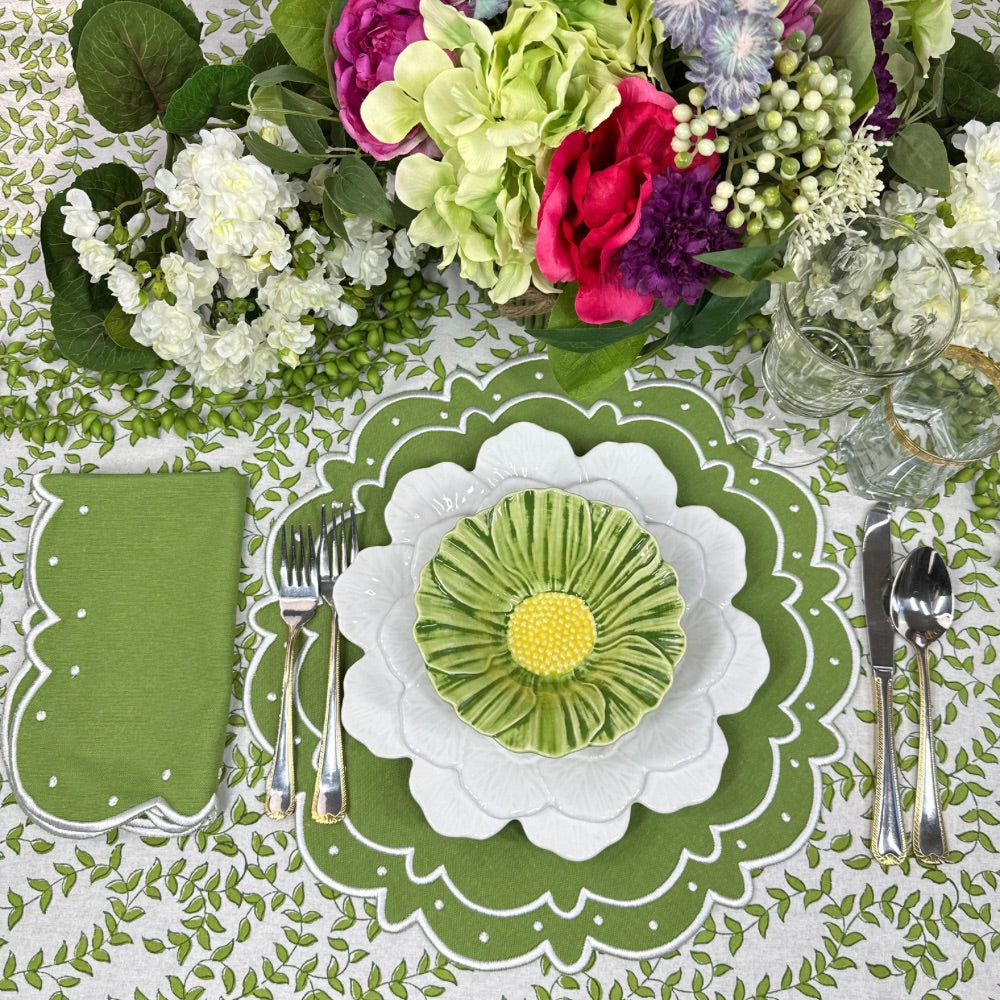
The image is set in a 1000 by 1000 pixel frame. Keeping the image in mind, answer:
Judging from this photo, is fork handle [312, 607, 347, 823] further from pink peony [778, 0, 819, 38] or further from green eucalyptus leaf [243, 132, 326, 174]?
pink peony [778, 0, 819, 38]

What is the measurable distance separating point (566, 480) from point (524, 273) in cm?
20

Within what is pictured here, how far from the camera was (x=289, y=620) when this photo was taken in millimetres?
622

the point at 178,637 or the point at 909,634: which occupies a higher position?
the point at 909,634

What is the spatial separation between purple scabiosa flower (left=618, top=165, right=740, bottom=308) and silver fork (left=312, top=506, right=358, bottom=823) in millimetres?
310

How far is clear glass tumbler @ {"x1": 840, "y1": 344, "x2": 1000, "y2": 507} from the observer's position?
23.6 inches

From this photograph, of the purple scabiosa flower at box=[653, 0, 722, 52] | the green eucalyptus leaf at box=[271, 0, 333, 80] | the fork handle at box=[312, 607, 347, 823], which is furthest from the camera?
the fork handle at box=[312, 607, 347, 823]

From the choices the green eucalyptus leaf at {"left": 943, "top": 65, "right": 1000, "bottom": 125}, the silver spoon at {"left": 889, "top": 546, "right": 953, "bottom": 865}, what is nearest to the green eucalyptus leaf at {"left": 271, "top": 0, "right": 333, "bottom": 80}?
the green eucalyptus leaf at {"left": 943, "top": 65, "right": 1000, "bottom": 125}

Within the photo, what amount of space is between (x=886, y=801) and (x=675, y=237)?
44 cm

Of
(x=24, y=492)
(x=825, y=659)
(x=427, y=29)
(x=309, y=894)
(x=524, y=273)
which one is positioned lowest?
(x=309, y=894)

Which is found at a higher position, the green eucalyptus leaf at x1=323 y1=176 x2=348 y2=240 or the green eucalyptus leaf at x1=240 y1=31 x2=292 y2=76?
the green eucalyptus leaf at x1=240 y1=31 x2=292 y2=76

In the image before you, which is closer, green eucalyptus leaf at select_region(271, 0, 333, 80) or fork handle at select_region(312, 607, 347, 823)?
green eucalyptus leaf at select_region(271, 0, 333, 80)

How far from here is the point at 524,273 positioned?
19.0 inches

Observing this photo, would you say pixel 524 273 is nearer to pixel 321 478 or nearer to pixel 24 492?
pixel 321 478

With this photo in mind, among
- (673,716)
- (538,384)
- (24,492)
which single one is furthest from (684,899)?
(24,492)
